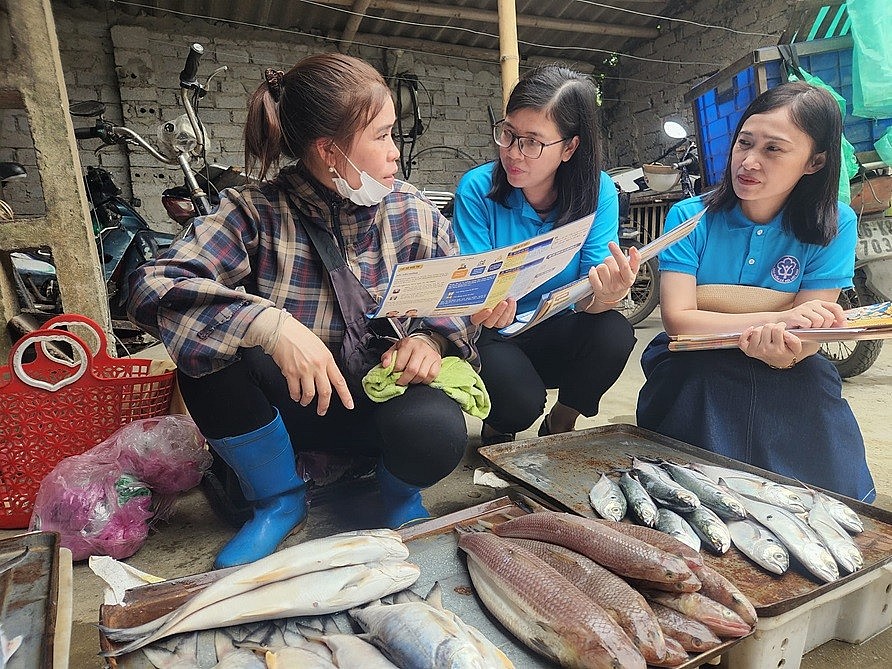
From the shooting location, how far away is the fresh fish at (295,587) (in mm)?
891

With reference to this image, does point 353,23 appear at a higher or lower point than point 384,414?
higher

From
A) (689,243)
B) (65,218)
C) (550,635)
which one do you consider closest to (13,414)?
(65,218)

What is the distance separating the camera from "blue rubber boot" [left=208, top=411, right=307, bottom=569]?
4.83 ft

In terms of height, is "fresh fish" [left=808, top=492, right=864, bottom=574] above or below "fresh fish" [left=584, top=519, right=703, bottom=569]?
below

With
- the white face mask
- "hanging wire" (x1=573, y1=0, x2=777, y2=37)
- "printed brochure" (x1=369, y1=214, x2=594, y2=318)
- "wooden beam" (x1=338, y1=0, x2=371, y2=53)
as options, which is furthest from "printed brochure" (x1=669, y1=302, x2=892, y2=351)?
"hanging wire" (x1=573, y1=0, x2=777, y2=37)

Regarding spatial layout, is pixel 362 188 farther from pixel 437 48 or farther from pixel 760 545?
pixel 437 48

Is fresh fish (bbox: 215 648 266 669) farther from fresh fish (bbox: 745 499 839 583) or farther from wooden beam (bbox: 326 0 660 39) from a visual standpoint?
wooden beam (bbox: 326 0 660 39)

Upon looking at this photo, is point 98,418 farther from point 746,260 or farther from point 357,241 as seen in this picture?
point 746,260

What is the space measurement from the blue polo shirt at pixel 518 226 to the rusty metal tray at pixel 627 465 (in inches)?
23.8

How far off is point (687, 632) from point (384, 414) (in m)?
0.87

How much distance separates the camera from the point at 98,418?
183cm

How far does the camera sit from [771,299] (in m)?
1.84

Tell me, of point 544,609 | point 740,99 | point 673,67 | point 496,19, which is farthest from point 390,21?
point 544,609

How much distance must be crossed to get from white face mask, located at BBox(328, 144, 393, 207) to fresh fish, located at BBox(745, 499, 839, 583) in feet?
4.13
